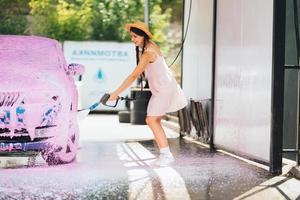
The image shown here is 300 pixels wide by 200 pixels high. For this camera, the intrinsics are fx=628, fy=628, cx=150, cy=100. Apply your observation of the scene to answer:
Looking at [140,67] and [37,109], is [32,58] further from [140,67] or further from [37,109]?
[140,67]

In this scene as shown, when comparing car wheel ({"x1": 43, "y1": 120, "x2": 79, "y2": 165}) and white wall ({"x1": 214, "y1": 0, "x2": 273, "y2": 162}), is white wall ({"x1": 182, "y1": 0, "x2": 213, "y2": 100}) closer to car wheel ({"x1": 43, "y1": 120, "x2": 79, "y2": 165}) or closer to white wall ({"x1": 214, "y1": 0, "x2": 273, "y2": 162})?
white wall ({"x1": 214, "y1": 0, "x2": 273, "y2": 162})

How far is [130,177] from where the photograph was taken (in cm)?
773

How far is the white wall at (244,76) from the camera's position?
835 centimetres

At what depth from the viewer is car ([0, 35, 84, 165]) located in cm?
832

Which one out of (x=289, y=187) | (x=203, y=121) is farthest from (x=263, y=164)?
(x=203, y=121)

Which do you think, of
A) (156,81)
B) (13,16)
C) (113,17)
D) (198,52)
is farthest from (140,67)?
(13,16)

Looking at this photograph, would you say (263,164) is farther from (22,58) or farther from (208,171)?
(22,58)

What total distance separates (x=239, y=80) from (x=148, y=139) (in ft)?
15.2

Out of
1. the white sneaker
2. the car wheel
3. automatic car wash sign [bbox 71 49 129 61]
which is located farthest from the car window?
automatic car wash sign [bbox 71 49 129 61]

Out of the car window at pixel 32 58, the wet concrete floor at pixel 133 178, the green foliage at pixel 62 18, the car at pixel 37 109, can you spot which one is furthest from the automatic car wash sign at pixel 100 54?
the car at pixel 37 109

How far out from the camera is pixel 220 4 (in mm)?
10867

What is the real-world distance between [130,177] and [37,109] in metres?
1.66

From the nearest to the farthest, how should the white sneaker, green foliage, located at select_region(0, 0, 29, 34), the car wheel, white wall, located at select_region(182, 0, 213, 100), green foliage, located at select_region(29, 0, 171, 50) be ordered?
the car wheel → the white sneaker → white wall, located at select_region(182, 0, 213, 100) → green foliage, located at select_region(29, 0, 171, 50) → green foliage, located at select_region(0, 0, 29, 34)

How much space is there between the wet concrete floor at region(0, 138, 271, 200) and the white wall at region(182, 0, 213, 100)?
211cm
